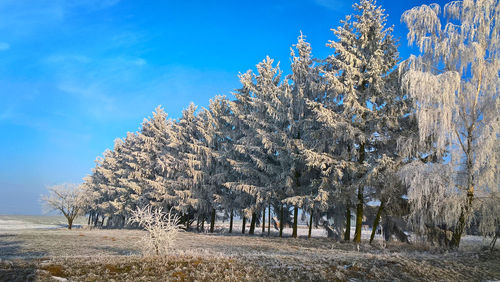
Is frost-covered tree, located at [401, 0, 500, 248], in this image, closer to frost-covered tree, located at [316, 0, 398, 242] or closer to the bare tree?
frost-covered tree, located at [316, 0, 398, 242]

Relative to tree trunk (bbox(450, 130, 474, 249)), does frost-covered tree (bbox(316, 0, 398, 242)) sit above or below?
above

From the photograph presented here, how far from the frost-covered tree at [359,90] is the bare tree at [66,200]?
38.2 m

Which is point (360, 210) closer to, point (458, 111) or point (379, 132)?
point (379, 132)

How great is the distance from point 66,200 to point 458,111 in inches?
1839

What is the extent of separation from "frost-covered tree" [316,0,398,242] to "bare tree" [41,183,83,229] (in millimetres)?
38199

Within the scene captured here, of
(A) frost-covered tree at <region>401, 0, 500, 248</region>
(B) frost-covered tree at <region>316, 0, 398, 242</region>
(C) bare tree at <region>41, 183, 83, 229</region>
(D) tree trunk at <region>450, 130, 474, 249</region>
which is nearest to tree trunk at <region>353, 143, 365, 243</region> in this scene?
(B) frost-covered tree at <region>316, 0, 398, 242</region>

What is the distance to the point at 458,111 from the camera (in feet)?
49.4

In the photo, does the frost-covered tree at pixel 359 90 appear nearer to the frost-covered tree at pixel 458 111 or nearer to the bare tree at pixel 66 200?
the frost-covered tree at pixel 458 111

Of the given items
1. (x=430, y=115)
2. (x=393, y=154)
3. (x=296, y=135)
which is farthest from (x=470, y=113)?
(x=296, y=135)

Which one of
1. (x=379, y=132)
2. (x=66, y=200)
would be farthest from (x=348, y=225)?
(x=66, y=200)

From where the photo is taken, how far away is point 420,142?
15.7 m

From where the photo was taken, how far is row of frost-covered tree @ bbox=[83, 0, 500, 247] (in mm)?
14406

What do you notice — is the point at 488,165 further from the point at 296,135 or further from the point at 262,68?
the point at 262,68

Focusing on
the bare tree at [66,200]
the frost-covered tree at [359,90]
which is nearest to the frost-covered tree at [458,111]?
the frost-covered tree at [359,90]
